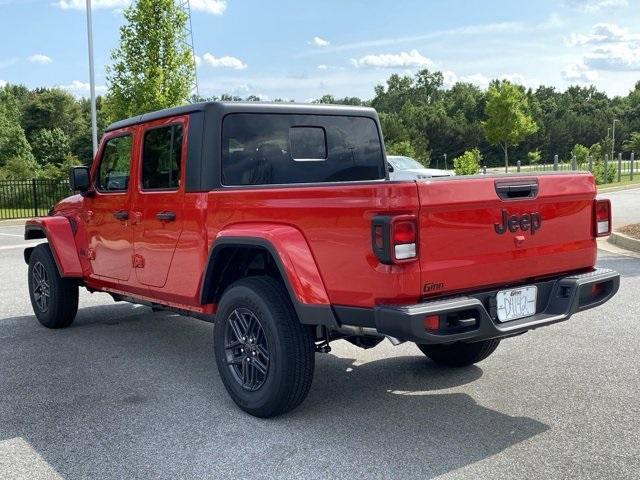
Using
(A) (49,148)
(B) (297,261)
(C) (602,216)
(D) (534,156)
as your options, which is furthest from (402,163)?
(A) (49,148)

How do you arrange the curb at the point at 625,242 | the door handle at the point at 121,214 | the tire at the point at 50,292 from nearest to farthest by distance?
the door handle at the point at 121,214 → the tire at the point at 50,292 → the curb at the point at 625,242

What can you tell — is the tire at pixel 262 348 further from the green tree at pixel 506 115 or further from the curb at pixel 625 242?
the green tree at pixel 506 115

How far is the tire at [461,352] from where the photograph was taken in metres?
4.95

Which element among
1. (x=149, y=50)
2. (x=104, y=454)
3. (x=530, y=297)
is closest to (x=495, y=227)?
(x=530, y=297)

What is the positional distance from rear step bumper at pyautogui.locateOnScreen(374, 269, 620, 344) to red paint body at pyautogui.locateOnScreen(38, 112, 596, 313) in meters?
0.08

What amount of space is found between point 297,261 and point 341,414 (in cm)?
104

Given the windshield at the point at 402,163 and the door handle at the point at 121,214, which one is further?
the windshield at the point at 402,163

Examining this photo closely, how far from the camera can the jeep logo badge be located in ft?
12.3

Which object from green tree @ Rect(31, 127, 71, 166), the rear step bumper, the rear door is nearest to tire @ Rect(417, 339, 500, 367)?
the rear step bumper

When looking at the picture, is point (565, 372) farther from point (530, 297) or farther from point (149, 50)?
point (149, 50)

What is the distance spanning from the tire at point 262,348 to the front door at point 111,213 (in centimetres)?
150

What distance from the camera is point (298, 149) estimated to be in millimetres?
5027

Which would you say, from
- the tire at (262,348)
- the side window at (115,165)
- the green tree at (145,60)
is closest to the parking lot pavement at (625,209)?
the side window at (115,165)

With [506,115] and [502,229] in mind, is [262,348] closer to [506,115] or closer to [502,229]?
[502,229]
